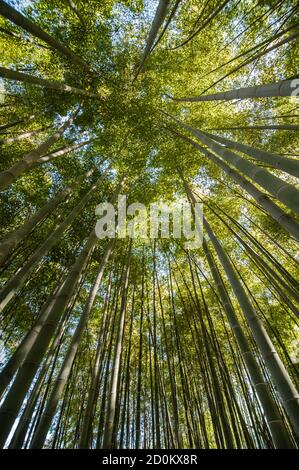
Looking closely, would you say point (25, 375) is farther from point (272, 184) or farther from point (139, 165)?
point (139, 165)

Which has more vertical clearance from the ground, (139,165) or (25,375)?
(139,165)

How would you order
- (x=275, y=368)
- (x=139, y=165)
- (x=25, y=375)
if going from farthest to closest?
(x=139, y=165)
(x=275, y=368)
(x=25, y=375)

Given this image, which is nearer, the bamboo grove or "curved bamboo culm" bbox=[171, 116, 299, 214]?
"curved bamboo culm" bbox=[171, 116, 299, 214]

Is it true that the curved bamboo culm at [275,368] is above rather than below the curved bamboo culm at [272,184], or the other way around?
below

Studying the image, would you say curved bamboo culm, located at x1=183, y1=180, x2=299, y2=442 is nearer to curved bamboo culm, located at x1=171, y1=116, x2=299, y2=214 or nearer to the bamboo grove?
curved bamboo culm, located at x1=171, y1=116, x2=299, y2=214

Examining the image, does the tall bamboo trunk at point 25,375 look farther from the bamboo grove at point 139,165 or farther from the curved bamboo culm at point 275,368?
the bamboo grove at point 139,165

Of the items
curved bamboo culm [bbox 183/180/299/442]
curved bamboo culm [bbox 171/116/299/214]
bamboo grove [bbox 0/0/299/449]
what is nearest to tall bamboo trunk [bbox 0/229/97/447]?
curved bamboo culm [bbox 183/180/299/442]

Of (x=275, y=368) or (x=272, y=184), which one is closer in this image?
(x=272, y=184)

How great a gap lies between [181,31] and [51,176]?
4.22 metres

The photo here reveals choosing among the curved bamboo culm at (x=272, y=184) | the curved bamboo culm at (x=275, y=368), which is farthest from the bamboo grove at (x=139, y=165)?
the curved bamboo culm at (x=272, y=184)

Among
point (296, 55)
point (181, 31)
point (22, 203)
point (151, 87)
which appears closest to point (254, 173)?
point (296, 55)

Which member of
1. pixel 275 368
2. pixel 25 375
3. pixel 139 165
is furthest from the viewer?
pixel 139 165

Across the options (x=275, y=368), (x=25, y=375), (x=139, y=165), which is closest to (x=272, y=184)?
(x=275, y=368)
